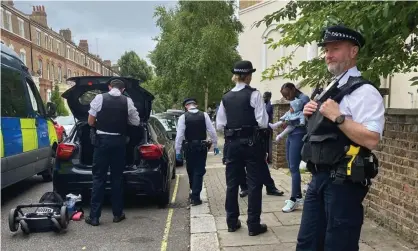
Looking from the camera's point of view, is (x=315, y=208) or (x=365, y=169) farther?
(x=315, y=208)

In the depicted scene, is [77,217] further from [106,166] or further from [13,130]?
[13,130]

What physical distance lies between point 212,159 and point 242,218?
730cm

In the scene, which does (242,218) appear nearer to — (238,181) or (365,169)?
(238,181)

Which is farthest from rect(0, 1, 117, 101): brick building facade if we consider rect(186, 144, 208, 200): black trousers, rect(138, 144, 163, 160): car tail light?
rect(186, 144, 208, 200): black trousers

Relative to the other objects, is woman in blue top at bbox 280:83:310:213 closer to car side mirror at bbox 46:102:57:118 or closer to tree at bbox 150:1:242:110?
car side mirror at bbox 46:102:57:118

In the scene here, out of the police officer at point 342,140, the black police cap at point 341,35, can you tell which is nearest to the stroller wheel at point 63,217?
the police officer at point 342,140

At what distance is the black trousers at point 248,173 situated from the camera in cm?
415

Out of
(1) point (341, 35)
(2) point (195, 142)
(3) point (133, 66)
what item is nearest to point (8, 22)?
(3) point (133, 66)

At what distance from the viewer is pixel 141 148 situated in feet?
18.5

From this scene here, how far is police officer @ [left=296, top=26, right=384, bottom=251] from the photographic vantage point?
2.28 meters

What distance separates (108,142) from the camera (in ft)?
15.9

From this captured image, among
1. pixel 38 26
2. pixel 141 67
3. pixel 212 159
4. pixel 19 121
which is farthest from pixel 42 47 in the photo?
A: pixel 19 121

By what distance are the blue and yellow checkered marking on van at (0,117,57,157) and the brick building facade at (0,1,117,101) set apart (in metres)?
20.2

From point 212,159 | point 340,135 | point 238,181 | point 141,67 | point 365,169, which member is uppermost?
point 141,67
